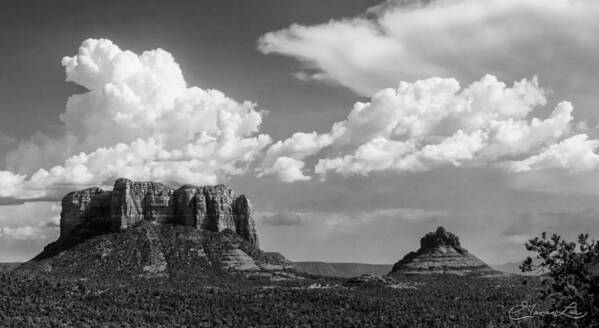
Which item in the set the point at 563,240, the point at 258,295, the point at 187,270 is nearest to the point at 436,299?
the point at 258,295

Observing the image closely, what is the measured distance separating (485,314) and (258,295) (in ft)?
163

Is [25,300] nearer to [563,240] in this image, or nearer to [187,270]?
[187,270]

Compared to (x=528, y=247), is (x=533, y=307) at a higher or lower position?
lower

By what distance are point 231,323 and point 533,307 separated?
10623cm

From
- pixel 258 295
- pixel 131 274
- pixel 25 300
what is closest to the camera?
pixel 25 300

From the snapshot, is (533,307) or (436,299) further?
(436,299)

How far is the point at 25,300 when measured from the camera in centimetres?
12788

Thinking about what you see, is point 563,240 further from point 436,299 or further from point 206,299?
point 436,299

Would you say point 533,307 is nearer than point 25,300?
Yes

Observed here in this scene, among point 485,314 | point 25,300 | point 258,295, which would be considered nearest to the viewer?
point 25,300

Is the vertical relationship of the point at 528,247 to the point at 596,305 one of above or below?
above

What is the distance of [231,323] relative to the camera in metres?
128

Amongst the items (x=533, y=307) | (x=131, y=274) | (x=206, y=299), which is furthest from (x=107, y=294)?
(x=533, y=307)

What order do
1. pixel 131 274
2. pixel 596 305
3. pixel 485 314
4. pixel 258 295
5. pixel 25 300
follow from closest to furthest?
pixel 596 305 < pixel 25 300 < pixel 485 314 < pixel 258 295 < pixel 131 274
